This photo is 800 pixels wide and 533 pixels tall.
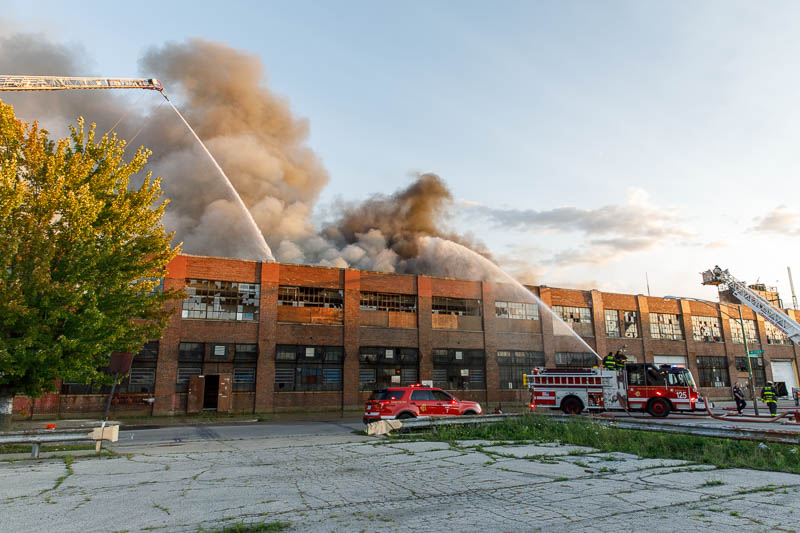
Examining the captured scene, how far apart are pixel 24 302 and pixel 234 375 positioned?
58.1 feet

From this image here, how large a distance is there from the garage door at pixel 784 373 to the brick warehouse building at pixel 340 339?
525 inches

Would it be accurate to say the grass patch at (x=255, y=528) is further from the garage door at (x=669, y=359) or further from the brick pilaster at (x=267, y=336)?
the garage door at (x=669, y=359)

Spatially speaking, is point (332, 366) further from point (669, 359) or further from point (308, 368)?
point (669, 359)

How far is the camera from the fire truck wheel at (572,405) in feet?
68.7

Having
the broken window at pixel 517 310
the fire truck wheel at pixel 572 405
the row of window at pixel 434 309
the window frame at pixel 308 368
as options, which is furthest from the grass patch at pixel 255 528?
the broken window at pixel 517 310

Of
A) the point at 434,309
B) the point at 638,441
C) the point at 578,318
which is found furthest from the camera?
the point at 578,318

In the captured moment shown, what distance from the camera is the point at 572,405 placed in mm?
21094

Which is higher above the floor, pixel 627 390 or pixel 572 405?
pixel 627 390

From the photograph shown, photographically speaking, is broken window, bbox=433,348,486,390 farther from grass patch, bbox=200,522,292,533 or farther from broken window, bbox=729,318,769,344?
grass patch, bbox=200,522,292,533

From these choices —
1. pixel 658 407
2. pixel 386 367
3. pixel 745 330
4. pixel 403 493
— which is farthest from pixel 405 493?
pixel 745 330

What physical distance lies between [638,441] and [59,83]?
4902cm

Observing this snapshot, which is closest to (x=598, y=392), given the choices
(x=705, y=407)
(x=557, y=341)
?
(x=705, y=407)

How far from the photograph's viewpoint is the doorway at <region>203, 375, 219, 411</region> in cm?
2817

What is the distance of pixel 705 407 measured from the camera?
20375mm
